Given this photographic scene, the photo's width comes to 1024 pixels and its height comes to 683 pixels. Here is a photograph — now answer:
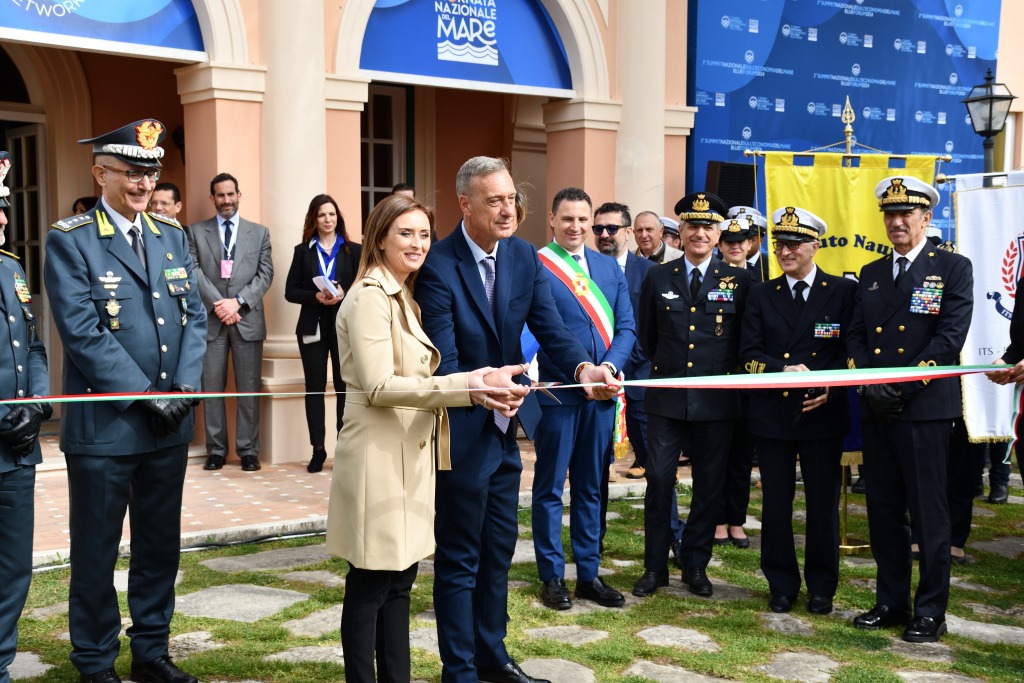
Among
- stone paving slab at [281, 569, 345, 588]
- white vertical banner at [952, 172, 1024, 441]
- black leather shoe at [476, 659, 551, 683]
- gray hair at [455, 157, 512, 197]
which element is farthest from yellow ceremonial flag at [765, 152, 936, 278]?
black leather shoe at [476, 659, 551, 683]

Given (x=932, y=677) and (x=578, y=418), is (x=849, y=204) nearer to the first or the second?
(x=578, y=418)

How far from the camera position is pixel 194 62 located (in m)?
8.91

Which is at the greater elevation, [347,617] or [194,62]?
[194,62]

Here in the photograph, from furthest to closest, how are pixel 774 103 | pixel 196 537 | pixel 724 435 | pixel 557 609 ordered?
pixel 774 103 < pixel 196 537 < pixel 724 435 < pixel 557 609

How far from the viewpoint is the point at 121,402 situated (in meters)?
4.39

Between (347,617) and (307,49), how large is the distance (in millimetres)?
6168

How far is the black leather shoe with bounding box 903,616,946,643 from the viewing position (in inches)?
205

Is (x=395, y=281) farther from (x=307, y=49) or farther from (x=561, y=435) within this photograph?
(x=307, y=49)

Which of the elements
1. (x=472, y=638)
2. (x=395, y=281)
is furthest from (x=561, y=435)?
(x=395, y=281)

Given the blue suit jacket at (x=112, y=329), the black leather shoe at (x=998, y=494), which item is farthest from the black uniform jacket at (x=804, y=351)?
the black leather shoe at (x=998, y=494)

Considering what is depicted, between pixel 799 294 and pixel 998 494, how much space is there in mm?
3773

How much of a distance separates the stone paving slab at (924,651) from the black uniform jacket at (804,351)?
3.33ft

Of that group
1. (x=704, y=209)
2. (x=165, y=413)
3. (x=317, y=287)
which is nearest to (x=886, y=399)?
(x=704, y=209)

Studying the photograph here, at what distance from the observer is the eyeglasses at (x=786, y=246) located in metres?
5.77
